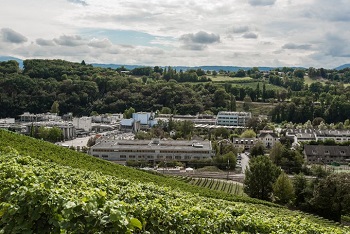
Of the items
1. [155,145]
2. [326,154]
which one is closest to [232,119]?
[326,154]

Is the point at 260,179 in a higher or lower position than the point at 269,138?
higher

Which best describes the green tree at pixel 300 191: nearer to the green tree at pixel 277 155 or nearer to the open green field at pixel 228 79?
the green tree at pixel 277 155

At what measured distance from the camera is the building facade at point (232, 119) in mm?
92375

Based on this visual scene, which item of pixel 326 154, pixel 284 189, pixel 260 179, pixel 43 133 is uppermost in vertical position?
pixel 260 179

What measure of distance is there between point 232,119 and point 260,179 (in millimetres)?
57181

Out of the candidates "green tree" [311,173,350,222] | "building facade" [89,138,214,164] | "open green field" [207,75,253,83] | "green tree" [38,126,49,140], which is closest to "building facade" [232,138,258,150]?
"building facade" [89,138,214,164]

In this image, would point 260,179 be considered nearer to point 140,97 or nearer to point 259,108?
point 259,108

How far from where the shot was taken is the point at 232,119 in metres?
92.9

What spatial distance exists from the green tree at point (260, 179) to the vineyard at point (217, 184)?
2.82 m

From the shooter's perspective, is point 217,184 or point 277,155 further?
point 277,155

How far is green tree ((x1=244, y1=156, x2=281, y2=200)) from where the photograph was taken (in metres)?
36.2

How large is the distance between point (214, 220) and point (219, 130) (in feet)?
230

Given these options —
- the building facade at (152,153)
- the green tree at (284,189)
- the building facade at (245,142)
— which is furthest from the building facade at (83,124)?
the green tree at (284,189)

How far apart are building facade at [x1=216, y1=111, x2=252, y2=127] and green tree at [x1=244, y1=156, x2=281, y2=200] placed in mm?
55428
